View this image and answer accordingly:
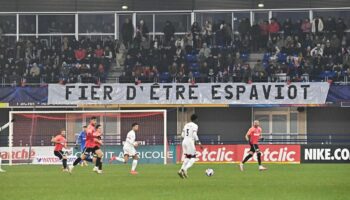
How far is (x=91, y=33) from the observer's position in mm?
58281

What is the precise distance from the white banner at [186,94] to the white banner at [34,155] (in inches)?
188

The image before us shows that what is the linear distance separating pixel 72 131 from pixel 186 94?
22.1ft

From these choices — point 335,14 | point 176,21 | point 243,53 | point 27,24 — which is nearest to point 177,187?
point 243,53

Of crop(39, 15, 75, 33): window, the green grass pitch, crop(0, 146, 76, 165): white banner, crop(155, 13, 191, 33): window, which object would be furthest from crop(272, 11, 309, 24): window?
the green grass pitch

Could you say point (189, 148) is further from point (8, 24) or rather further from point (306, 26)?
point (8, 24)

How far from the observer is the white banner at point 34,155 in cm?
4778

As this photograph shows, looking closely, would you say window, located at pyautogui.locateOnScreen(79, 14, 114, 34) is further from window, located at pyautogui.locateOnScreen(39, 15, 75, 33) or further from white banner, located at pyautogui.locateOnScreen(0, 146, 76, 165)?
white banner, located at pyautogui.locateOnScreen(0, 146, 76, 165)

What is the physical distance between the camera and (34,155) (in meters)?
48.1

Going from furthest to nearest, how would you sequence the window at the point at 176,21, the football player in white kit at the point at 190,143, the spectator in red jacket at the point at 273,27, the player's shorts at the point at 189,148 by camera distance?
1. the window at the point at 176,21
2. the spectator in red jacket at the point at 273,27
3. the player's shorts at the point at 189,148
4. the football player in white kit at the point at 190,143

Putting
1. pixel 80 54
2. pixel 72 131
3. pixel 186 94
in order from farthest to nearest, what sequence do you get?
1. pixel 80 54
2. pixel 186 94
3. pixel 72 131

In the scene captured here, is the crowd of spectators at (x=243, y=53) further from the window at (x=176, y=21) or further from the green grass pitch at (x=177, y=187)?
the green grass pitch at (x=177, y=187)

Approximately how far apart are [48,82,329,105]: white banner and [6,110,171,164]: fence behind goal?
5.96 feet

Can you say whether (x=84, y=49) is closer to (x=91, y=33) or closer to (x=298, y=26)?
(x=91, y=33)

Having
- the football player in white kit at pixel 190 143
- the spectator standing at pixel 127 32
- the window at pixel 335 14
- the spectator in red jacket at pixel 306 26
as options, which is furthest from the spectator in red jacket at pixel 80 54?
the football player in white kit at pixel 190 143
